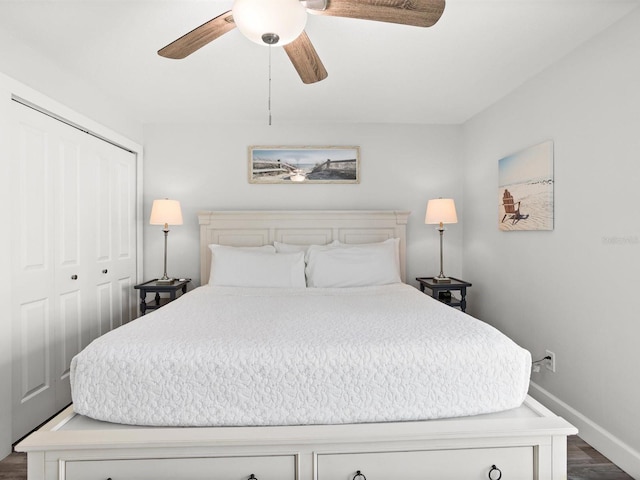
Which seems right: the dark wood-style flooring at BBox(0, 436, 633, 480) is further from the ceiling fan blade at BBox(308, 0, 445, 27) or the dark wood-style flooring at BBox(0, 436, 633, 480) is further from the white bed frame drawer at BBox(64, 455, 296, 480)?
the ceiling fan blade at BBox(308, 0, 445, 27)

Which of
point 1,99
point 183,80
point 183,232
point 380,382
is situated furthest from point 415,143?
point 1,99

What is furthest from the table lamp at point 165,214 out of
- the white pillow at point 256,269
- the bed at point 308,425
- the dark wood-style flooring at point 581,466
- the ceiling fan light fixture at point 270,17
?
the ceiling fan light fixture at point 270,17

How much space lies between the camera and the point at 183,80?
9.29ft

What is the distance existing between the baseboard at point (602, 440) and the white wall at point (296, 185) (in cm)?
173

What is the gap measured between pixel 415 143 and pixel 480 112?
679 millimetres

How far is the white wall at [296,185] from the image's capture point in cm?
388

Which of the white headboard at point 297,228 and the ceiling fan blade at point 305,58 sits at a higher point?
the ceiling fan blade at point 305,58

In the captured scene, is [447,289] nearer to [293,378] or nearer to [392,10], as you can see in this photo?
[293,378]

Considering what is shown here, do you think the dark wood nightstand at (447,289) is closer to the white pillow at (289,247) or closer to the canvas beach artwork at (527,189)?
the canvas beach artwork at (527,189)

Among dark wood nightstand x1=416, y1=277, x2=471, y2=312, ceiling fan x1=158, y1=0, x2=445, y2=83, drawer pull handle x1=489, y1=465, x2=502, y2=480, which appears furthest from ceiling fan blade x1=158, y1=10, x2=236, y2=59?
dark wood nightstand x1=416, y1=277, x2=471, y2=312

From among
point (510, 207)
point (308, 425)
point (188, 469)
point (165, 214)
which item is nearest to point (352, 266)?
point (510, 207)

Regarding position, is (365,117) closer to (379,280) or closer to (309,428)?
(379,280)

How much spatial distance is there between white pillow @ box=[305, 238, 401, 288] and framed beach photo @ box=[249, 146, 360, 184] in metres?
0.84

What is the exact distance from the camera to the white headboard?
12.4 ft
